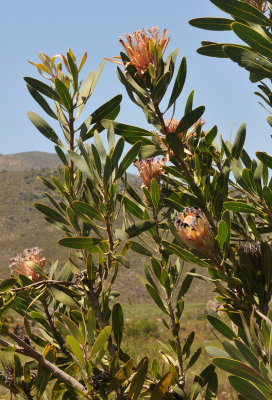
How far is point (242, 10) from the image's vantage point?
65cm

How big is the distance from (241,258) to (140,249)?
260 millimetres

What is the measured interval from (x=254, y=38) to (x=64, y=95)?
507 mm

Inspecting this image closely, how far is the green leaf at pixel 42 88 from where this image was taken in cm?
98

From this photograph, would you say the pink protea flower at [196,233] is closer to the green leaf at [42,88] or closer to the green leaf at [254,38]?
the green leaf at [254,38]

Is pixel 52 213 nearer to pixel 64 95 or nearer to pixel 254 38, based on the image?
pixel 64 95

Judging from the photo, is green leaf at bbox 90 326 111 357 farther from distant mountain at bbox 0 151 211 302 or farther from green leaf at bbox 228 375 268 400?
distant mountain at bbox 0 151 211 302

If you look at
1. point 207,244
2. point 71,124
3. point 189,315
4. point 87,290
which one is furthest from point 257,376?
point 189,315

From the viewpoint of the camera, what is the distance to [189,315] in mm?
19078

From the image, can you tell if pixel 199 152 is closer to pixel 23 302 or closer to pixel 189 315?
pixel 23 302

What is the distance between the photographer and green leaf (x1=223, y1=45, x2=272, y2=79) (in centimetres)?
63

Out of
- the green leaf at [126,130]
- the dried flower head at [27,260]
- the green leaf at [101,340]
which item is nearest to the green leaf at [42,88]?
the green leaf at [126,130]

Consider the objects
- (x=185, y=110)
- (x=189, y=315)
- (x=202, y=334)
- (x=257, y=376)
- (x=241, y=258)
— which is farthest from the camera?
(x=189, y=315)

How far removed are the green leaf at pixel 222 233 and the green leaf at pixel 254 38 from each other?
0.32 metres

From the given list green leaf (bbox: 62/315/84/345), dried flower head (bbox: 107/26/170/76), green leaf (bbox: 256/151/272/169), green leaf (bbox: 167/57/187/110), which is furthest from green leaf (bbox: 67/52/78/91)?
green leaf (bbox: 62/315/84/345)
